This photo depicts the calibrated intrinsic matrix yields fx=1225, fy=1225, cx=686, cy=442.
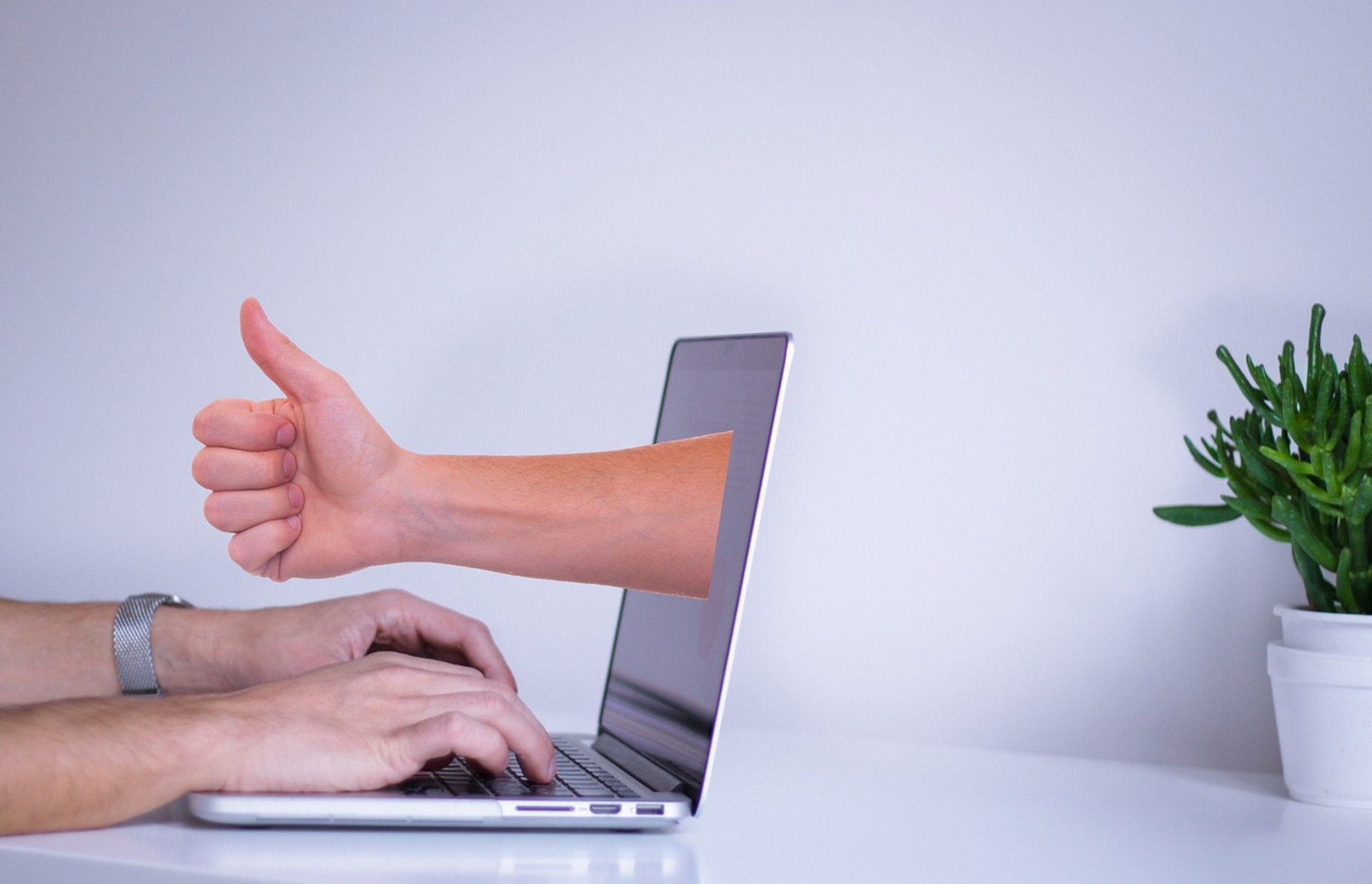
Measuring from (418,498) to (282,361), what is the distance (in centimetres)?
17

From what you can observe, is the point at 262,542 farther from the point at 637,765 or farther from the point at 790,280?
the point at 790,280

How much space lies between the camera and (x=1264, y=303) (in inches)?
42.9

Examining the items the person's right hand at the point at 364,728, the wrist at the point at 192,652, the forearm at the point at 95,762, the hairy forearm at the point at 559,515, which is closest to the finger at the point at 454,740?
the person's right hand at the point at 364,728

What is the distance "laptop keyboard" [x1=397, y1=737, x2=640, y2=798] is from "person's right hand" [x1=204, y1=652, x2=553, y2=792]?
13 mm

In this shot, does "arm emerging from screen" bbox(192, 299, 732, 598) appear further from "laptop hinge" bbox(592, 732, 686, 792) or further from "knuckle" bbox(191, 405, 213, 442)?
"laptop hinge" bbox(592, 732, 686, 792)

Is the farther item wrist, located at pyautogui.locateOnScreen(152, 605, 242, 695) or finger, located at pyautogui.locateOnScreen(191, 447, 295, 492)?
wrist, located at pyautogui.locateOnScreen(152, 605, 242, 695)

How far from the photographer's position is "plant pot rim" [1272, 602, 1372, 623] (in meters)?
0.90

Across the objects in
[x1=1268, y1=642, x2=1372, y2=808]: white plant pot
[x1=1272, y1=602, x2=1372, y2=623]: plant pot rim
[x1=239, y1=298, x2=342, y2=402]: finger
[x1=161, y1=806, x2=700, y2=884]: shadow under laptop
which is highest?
Answer: [x1=239, y1=298, x2=342, y2=402]: finger

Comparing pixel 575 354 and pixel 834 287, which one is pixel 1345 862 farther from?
pixel 575 354

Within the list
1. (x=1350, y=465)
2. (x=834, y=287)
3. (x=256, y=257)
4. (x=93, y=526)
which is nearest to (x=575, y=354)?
(x=834, y=287)

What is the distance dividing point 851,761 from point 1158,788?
0.25m

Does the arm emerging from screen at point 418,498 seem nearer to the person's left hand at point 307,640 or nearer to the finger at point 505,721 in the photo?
the person's left hand at point 307,640

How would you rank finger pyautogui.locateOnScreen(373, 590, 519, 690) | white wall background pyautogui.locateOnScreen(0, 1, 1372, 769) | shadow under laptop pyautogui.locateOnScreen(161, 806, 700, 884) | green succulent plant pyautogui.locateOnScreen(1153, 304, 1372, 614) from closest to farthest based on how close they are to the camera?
shadow under laptop pyautogui.locateOnScreen(161, 806, 700, 884)
green succulent plant pyautogui.locateOnScreen(1153, 304, 1372, 614)
finger pyautogui.locateOnScreen(373, 590, 519, 690)
white wall background pyautogui.locateOnScreen(0, 1, 1372, 769)

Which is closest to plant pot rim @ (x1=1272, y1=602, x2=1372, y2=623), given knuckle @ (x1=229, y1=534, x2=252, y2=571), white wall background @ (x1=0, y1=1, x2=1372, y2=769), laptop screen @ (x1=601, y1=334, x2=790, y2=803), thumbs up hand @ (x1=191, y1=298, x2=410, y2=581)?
white wall background @ (x1=0, y1=1, x2=1372, y2=769)
